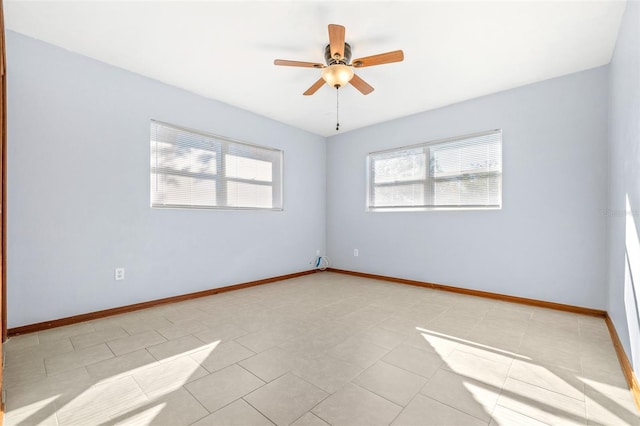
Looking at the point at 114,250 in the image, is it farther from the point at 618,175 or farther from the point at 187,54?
the point at 618,175

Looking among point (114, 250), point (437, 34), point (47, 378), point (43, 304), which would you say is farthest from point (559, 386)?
point (43, 304)

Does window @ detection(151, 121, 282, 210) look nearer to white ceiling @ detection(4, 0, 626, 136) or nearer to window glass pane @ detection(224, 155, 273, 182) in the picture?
window glass pane @ detection(224, 155, 273, 182)

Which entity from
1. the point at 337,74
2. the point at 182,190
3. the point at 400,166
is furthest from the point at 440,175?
the point at 182,190

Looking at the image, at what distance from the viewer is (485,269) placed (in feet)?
12.1

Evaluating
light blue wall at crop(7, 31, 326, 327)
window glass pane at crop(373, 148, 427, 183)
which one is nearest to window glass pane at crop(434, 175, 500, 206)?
window glass pane at crop(373, 148, 427, 183)

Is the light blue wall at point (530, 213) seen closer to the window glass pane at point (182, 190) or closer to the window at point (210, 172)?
the window at point (210, 172)

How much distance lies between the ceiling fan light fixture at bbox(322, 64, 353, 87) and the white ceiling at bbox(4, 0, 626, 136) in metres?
0.23

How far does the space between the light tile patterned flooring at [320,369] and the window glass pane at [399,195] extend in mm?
1844

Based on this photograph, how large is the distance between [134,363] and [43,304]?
1349 mm

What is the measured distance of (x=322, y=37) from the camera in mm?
2516

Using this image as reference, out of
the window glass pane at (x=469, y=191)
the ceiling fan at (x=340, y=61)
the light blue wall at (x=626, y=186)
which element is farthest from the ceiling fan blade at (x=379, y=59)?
the window glass pane at (x=469, y=191)

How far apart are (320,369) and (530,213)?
305 cm

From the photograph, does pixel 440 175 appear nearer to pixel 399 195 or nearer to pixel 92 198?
pixel 399 195

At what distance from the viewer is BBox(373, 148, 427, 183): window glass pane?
442 centimetres
